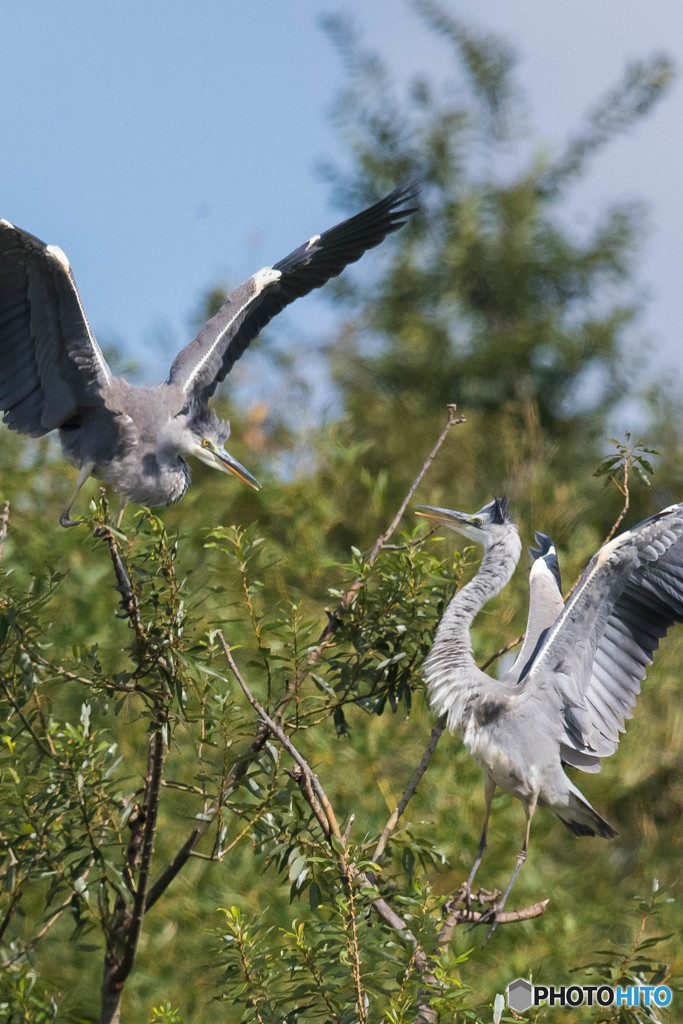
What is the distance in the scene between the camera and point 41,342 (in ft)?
12.3

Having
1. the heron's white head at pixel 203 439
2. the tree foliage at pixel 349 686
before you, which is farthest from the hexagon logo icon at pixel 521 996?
the heron's white head at pixel 203 439

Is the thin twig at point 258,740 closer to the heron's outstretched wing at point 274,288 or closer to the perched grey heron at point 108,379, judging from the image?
the perched grey heron at point 108,379

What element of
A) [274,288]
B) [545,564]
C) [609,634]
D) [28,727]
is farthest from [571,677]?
[274,288]

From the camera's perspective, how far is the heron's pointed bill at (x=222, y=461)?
4.18 m

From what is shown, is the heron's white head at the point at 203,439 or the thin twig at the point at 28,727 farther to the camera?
the heron's white head at the point at 203,439

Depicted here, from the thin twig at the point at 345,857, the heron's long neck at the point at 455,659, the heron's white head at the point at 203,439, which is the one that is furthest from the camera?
the heron's white head at the point at 203,439

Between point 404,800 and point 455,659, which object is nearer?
point 404,800

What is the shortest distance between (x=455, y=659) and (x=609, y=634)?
19.7 inches

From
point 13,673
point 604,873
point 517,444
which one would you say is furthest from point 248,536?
point 517,444

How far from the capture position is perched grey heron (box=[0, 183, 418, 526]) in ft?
12.0

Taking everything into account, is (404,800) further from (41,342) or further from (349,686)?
(41,342)

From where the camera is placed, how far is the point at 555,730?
3107 millimetres

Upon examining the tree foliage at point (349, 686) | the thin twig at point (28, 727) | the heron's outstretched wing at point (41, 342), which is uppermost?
the heron's outstretched wing at point (41, 342)

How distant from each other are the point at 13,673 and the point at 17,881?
45cm
